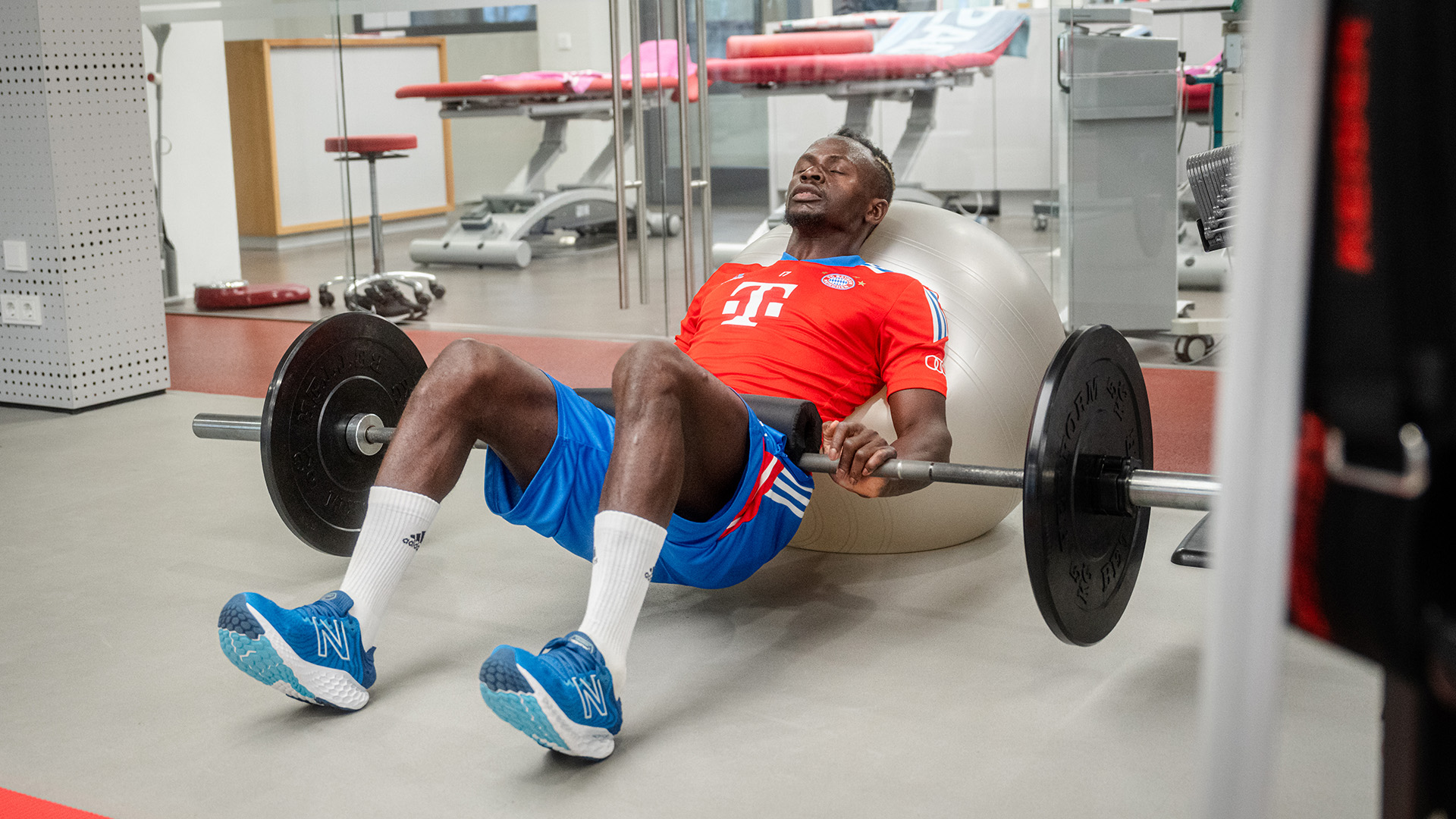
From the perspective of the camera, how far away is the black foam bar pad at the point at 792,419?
192 centimetres

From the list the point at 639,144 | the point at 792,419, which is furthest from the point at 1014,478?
the point at 639,144

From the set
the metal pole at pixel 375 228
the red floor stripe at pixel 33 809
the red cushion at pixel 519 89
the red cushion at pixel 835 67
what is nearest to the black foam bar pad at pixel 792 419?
the red floor stripe at pixel 33 809

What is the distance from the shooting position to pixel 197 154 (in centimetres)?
565

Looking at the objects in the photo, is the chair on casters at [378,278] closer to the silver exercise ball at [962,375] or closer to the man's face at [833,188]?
the silver exercise ball at [962,375]

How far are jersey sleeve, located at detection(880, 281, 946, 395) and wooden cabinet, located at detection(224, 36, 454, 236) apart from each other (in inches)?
123

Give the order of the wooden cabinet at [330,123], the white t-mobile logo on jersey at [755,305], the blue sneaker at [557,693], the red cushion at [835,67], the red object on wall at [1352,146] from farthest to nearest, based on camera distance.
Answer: the wooden cabinet at [330,123]
the red cushion at [835,67]
the white t-mobile logo on jersey at [755,305]
the blue sneaker at [557,693]
the red object on wall at [1352,146]

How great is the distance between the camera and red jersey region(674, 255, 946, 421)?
2092 mm

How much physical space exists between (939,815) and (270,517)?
5.85 feet

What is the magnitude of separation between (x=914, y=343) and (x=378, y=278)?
364 cm

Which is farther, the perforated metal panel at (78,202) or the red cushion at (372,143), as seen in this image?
the red cushion at (372,143)

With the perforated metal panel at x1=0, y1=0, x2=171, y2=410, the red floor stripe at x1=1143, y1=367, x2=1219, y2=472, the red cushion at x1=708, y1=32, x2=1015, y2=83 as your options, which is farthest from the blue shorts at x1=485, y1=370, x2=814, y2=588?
the red cushion at x1=708, y1=32, x2=1015, y2=83

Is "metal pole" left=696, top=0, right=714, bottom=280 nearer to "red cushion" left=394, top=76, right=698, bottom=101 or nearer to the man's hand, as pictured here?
"red cushion" left=394, top=76, right=698, bottom=101

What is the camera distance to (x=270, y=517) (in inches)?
107

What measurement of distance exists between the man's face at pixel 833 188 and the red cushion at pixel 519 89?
2171mm
